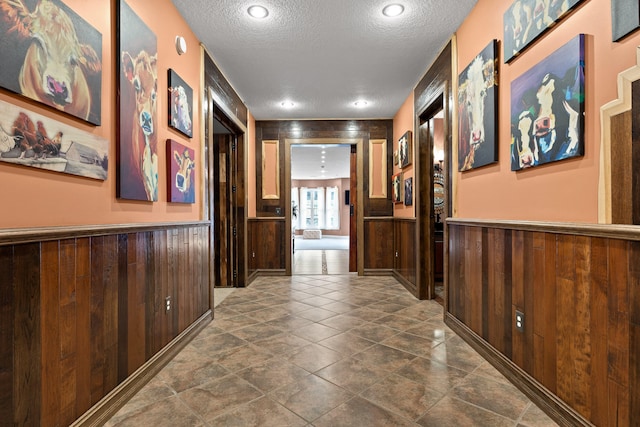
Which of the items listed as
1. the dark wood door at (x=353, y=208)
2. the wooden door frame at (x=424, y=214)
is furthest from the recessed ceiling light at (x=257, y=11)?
the dark wood door at (x=353, y=208)

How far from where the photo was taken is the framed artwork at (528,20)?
1.68 metres

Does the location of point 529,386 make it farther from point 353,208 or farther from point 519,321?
point 353,208

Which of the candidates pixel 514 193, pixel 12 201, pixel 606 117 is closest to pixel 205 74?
pixel 12 201

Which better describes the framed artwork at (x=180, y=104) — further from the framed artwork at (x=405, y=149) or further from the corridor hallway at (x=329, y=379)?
the framed artwork at (x=405, y=149)

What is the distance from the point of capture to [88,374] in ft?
5.24

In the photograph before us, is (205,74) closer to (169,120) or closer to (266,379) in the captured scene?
(169,120)

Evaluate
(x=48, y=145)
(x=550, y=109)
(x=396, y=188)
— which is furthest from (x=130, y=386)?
(x=396, y=188)

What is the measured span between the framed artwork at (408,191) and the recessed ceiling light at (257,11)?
284 centimetres

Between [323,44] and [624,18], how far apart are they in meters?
2.40

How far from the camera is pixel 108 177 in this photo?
1784 mm

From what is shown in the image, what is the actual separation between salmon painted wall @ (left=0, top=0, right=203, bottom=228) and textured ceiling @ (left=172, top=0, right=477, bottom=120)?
358mm

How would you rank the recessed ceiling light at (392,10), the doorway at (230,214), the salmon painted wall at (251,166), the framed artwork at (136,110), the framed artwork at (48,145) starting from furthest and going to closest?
the salmon painted wall at (251,166) < the doorway at (230,214) < the recessed ceiling light at (392,10) < the framed artwork at (136,110) < the framed artwork at (48,145)

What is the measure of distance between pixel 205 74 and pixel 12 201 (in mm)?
2483

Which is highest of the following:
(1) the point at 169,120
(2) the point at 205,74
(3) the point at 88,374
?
(2) the point at 205,74
